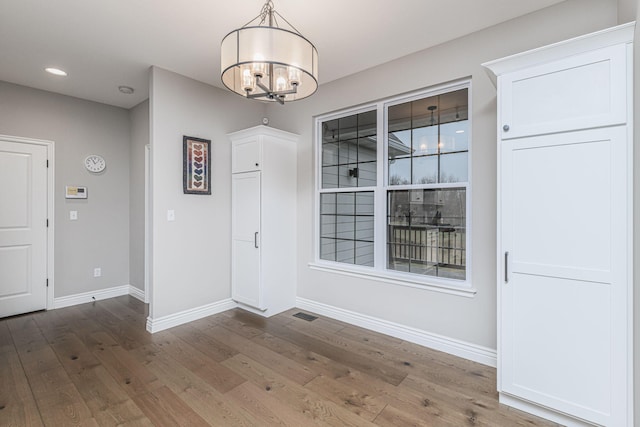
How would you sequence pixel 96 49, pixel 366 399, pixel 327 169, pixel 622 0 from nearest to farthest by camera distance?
pixel 622 0, pixel 366 399, pixel 96 49, pixel 327 169

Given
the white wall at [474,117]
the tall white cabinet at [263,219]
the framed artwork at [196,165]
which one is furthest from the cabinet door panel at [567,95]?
the framed artwork at [196,165]

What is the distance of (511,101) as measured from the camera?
78.6 inches

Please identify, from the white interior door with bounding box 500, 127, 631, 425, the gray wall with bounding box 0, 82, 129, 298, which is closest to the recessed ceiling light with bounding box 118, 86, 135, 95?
the gray wall with bounding box 0, 82, 129, 298

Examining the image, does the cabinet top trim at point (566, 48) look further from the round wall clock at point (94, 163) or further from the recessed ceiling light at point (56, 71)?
the round wall clock at point (94, 163)

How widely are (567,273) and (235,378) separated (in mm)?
2375

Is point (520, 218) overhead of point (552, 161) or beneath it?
beneath

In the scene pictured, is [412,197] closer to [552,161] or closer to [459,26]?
[552,161]

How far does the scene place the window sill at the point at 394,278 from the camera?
2.65 meters

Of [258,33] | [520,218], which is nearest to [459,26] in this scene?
[520,218]

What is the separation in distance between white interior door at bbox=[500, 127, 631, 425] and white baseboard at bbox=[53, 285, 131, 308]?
4845mm

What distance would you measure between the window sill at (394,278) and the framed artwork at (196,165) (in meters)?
1.63

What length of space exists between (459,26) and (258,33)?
1.84 meters

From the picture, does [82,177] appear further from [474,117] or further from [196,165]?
[474,117]

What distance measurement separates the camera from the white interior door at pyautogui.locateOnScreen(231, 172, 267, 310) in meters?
3.58
